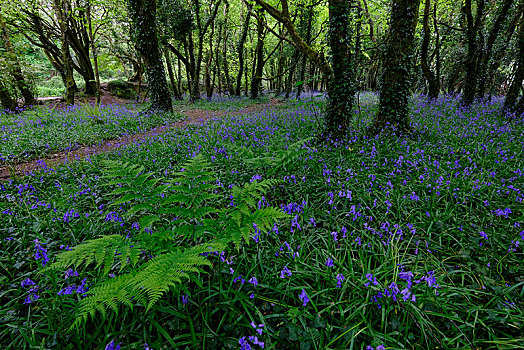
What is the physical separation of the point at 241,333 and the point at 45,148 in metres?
8.23

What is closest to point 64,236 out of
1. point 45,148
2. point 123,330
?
point 123,330

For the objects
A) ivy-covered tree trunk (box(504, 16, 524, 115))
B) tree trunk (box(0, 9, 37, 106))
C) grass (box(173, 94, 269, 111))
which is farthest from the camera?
grass (box(173, 94, 269, 111))

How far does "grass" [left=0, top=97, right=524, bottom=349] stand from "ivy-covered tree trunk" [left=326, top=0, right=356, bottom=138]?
1.93 m

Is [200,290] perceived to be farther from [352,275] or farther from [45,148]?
[45,148]

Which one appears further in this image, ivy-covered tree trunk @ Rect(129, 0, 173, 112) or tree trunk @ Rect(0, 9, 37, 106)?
ivy-covered tree trunk @ Rect(129, 0, 173, 112)

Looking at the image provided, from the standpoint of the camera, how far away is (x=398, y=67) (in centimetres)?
575

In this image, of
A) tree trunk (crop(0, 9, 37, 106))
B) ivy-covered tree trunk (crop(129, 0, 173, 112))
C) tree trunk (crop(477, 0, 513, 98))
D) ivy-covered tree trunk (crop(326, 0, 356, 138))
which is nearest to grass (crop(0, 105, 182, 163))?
ivy-covered tree trunk (crop(129, 0, 173, 112))

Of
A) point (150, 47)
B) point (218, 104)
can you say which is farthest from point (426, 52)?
point (150, 47)

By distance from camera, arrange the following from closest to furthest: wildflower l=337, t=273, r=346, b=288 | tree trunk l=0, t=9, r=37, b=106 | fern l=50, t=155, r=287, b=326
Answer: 1. fern l=50, t=155, r=287, b=326
2. wildflower l=337, t=273, r=346, b=288
3. tree trunk l=0, t=9, r=37, b=106

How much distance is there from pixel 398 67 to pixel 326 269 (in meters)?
5.95

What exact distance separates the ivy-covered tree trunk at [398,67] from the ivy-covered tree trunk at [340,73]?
3.25 feet

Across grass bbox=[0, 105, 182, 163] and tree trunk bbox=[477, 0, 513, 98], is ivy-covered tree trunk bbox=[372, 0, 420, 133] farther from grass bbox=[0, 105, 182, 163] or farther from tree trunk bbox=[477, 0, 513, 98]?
grass bbox=[0, 105, 182, 163]

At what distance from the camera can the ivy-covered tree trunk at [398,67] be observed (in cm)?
550

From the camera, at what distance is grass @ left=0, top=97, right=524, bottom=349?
1683mm
